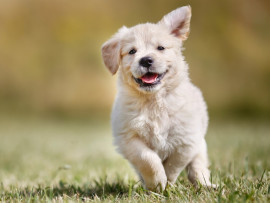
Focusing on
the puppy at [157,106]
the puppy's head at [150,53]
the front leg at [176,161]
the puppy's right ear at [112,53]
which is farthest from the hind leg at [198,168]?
the puppy's right ear at [112,53]

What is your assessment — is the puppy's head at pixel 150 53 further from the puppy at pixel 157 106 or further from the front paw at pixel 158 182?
the front paw at pixel 158 182

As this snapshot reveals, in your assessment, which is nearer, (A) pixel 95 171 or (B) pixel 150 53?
(B) pixel 150 53

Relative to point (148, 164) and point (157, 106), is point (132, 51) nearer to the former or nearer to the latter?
point (157, 106)

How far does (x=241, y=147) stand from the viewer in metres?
5.30

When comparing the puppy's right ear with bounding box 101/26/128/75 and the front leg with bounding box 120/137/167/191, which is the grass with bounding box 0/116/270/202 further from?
the puppy's right ear with bounding box 101/26/128/75

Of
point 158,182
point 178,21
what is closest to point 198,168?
point 158,182

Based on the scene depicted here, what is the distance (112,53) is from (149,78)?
0.45 metres

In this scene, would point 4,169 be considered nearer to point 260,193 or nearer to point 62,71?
point 260,193

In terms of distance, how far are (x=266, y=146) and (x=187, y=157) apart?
2.51 m

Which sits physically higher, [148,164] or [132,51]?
[132,51]

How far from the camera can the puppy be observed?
298 cm

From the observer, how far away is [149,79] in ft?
10.1

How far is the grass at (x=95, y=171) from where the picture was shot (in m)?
2.63

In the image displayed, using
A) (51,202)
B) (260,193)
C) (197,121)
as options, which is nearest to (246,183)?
(260,193)
